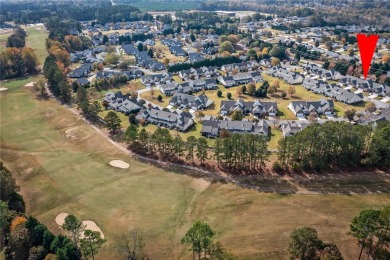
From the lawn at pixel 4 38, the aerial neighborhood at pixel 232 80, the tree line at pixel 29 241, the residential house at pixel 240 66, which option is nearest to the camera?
the tree line at pixel 29 241

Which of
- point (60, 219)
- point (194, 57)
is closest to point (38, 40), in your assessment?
point (194, 57)

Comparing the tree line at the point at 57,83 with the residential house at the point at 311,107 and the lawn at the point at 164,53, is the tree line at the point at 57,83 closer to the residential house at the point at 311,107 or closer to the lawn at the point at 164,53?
the lawn at the point at 164,53

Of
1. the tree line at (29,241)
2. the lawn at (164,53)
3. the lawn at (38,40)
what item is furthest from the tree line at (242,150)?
the lawn at (38,40)

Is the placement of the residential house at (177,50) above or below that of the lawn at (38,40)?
below

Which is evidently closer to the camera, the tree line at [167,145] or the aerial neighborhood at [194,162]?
the aerial neighborhood at [194,162]

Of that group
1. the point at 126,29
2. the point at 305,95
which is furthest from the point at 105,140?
the point at 126,29

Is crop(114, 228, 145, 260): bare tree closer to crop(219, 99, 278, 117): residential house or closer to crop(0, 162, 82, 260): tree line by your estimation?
crop(0, 162, 82, 260): tree line
